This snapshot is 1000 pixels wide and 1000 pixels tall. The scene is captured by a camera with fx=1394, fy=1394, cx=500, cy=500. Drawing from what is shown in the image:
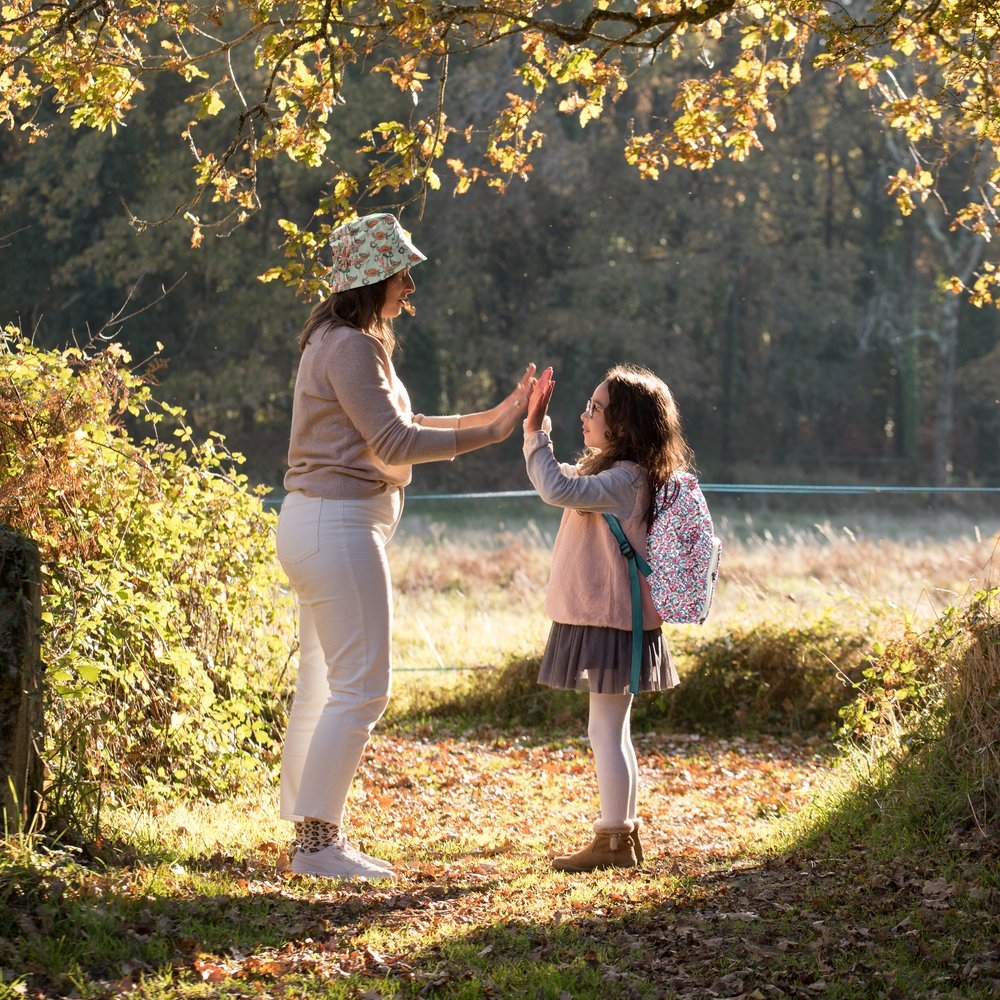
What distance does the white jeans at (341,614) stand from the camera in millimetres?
4332

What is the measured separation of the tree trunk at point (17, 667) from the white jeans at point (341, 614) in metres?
0.78

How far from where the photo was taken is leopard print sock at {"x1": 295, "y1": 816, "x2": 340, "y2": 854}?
452 centimetres

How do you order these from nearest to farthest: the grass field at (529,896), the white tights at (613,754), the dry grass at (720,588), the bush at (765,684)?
the grass field at (529,896) → the white tights at (613,754) → the bush at (765,684) → the dry grass at (720,588)

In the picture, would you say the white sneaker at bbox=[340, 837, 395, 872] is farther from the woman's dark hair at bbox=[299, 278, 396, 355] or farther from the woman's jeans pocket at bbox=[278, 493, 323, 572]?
the woman's dark hair at bbox=[299, 278, 396, 355]

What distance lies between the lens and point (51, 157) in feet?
92.6

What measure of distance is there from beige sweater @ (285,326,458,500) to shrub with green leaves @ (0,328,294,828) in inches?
37.5

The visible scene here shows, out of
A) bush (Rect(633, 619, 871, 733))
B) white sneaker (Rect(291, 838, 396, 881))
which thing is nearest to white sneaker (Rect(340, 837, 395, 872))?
white sneaker (Rect(291, 838, 396, 881))

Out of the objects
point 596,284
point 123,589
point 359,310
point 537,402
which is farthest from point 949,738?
point 596,284

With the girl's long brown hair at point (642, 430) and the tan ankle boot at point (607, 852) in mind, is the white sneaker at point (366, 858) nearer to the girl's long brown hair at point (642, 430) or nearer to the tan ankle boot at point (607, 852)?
the tan ankle boot at point (607, 852)

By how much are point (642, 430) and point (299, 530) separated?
4.13 feet

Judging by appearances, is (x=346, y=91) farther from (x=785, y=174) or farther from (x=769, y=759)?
(x=769, y=759)

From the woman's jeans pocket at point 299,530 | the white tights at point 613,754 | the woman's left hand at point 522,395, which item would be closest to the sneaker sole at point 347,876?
the white tights at point 613,754

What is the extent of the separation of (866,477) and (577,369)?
351 inches

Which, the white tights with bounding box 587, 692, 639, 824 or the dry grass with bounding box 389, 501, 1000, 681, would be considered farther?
the dry grass with bounding box 389, 501, 1000, 681
